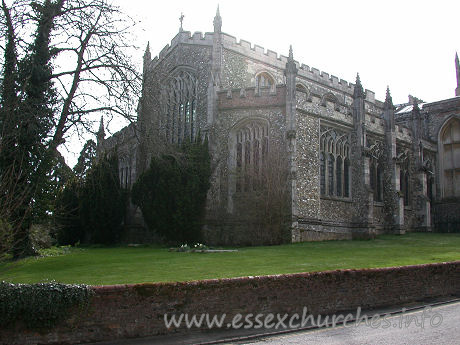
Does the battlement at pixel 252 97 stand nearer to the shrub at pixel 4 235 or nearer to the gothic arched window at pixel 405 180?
the gothic arched window at pixel 405 180

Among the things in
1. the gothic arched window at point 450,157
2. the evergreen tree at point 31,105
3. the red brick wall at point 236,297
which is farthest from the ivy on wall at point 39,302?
the gothic arched window at point 450,157

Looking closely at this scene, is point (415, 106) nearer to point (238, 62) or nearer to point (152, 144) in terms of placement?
point (238, 62)

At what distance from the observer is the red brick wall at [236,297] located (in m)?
7.76

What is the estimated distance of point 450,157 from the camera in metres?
31.2

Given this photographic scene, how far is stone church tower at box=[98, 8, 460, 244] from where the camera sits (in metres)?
21.4

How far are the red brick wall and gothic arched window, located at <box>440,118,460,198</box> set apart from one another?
68.5 feet

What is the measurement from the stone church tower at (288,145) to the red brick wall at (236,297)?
879 cm

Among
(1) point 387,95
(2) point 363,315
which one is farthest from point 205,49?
(2) point 363,315

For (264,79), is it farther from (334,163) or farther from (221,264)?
(221,264)

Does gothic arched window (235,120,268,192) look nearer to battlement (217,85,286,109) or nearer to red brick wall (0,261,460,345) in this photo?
battlement (217,85,286,109)

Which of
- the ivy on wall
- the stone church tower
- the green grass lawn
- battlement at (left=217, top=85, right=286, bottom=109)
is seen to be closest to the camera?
the ivy on wall

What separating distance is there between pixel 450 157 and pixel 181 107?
62.2 ft

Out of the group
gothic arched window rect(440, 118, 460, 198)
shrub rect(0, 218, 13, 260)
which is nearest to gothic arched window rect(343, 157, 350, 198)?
gothic arched window rect(440, 118, 460, 198)

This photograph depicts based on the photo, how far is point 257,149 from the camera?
22422 mm
